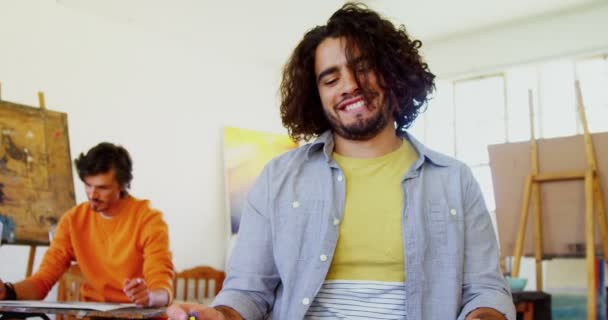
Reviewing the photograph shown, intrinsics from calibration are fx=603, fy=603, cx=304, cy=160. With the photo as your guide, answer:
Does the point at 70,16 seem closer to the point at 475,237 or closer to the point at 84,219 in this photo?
the point at 84,219

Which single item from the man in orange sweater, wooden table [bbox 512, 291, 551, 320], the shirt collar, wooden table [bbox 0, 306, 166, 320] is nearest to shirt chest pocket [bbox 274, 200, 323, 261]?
the shirt collar

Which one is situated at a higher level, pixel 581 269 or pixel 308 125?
pixel 308 125

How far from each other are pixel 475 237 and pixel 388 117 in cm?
34

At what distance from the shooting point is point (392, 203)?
1319mm

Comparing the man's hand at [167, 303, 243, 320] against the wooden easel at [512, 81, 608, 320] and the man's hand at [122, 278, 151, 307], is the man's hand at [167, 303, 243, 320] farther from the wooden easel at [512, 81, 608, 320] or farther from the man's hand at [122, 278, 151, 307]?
the wooden easel at [512, 81, 608, 320]

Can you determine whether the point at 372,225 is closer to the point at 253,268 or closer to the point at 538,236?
the point at 253,268

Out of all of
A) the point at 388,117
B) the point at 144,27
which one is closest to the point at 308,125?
the point at 388,117

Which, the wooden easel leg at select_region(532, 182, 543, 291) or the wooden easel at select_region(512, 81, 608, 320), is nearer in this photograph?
the wooden easel at select_region(512, 81, 608, 320)

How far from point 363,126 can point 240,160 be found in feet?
15.9

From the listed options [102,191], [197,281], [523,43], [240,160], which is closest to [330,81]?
[102,191]

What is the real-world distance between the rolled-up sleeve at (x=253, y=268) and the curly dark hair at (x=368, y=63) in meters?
0.27

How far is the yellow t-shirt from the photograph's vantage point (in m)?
1.26

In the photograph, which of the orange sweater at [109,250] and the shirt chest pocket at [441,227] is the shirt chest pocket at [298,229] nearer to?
the shirt chest pocket at [441,227]

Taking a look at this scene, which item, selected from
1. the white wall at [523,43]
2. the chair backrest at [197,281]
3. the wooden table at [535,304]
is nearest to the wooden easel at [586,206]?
the wooden table at [535,304]
